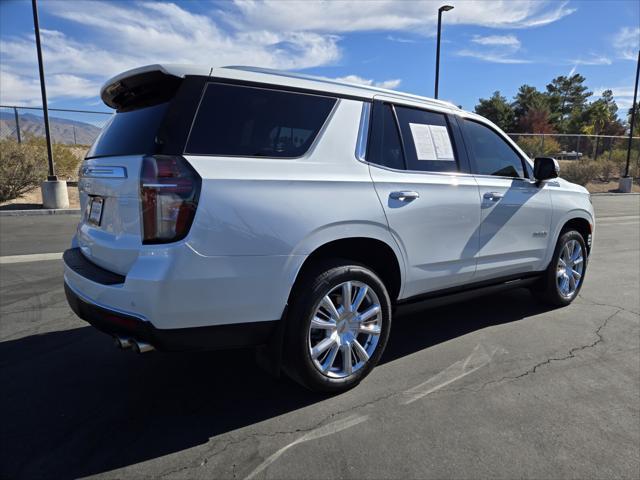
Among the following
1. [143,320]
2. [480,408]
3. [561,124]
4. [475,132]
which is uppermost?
[561,124]

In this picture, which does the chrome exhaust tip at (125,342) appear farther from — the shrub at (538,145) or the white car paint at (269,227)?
the shrub at (538,145)

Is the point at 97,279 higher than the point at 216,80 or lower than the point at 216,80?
lower

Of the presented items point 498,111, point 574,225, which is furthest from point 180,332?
point 498,111

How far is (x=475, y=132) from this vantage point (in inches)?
159

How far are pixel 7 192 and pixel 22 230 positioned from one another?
17.3 ft

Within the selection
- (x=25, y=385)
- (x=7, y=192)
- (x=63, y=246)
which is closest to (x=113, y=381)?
(x=25, y=385)

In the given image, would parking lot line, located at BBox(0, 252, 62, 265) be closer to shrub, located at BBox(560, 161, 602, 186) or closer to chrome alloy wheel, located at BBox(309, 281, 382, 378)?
chrome alloy wheel, located at BBox(309, 281, 382, 378)

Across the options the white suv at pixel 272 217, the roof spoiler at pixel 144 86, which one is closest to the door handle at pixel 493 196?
the white suv at pixel 272 217

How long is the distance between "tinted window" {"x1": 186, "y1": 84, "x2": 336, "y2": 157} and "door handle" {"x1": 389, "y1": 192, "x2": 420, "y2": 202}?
2.23 feet

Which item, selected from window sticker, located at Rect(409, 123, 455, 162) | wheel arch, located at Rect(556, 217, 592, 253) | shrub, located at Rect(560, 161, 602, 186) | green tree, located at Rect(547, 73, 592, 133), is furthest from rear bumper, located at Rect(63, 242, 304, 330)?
green tree, located at Rect(547, 73, 592, 133)

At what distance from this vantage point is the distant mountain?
1659 centimetres

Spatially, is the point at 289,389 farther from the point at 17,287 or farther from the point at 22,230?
the point at 22,230

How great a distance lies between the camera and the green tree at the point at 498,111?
219 ft

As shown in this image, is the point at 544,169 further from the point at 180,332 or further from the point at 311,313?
the point at 180,332
